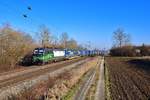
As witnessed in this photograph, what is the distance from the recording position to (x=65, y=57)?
80.2 meters

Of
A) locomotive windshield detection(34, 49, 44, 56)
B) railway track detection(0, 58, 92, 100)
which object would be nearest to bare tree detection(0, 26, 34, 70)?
locomotive windshield detection(34, 49, 44, 56)

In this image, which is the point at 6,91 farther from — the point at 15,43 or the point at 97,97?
the point at 15,43

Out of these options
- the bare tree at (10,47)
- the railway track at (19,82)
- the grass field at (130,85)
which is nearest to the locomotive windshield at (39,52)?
the bare tree at (10,47)

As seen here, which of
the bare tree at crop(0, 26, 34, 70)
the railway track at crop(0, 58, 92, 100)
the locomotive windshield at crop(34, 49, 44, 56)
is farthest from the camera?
the locomotive windshield at crop(34, 49, 44, 56)

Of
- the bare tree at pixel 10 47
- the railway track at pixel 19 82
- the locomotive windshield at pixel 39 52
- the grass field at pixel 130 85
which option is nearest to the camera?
the grass field at pixel 130 85

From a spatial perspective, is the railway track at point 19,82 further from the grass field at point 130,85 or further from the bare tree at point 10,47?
the bare tree at point 10,47

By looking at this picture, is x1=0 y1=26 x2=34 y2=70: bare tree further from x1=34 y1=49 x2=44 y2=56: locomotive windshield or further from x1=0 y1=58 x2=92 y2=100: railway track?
x1=0 y1=58 x2=92 y2=100: railway track

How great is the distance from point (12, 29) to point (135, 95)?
35555 millimetres

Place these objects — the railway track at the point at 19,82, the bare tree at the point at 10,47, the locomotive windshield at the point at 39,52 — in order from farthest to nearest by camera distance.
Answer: the locomotive windshield at the point at 39,52, the bare tree at the point at 10,47, the railway track at the point at 19,82

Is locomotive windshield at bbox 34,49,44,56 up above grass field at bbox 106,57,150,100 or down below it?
above

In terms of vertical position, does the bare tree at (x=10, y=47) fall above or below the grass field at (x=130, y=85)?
above

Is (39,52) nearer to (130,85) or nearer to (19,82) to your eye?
(19,82)

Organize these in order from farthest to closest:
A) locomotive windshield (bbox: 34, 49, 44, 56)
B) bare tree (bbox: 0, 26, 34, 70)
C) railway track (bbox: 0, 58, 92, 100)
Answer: locomotive windshield (bbox: 34, 49, 44, 56), bare tree (bbox: 0, 26, 34, 70), railway track (bbox: 0, 58, 92, 100)

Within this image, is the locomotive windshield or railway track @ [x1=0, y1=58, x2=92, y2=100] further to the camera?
the locomotive windshield
